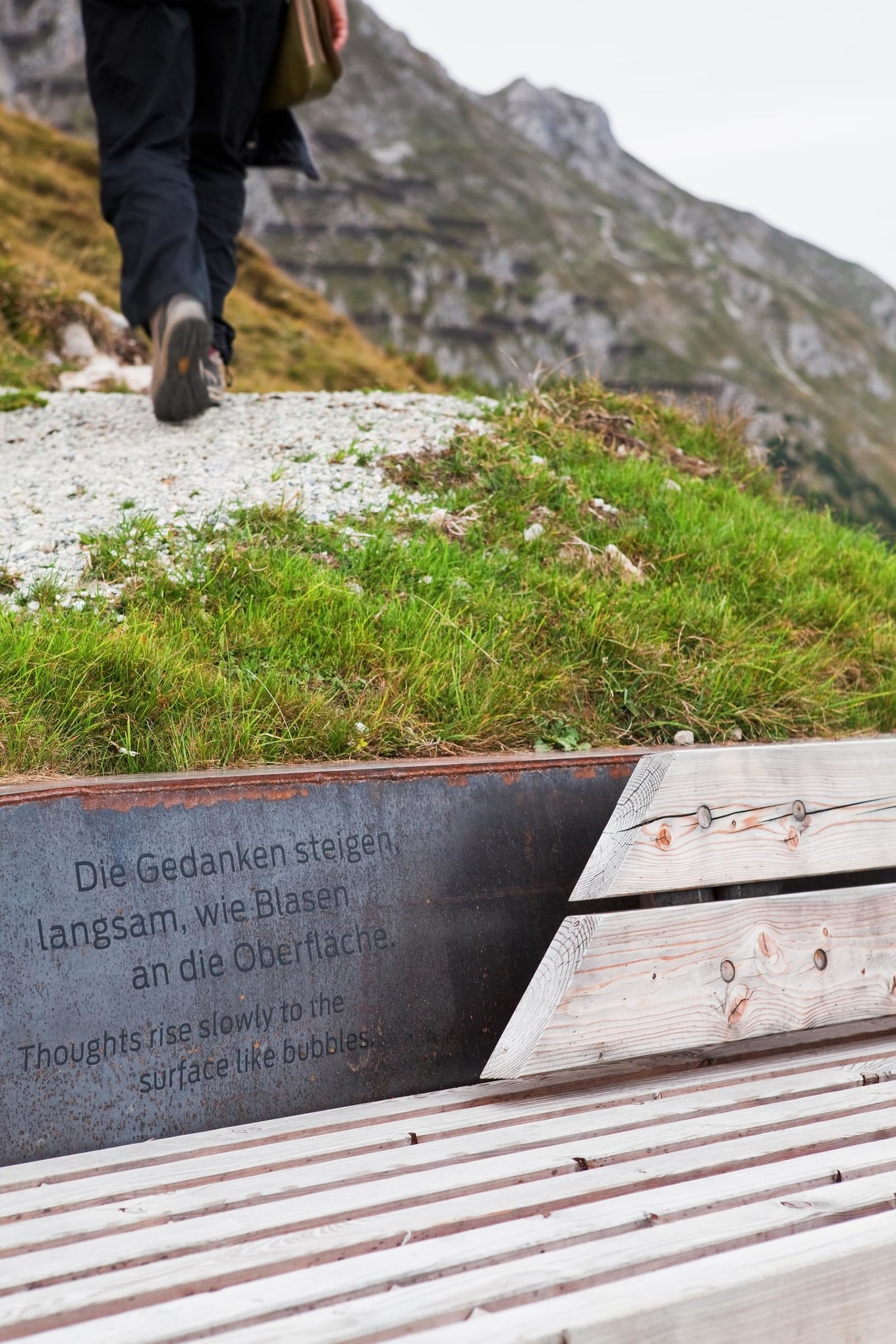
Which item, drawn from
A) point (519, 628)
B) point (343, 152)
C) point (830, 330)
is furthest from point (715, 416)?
point (830, 330)

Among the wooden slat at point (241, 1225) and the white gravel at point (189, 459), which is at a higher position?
the white gravel at point (189, 459)

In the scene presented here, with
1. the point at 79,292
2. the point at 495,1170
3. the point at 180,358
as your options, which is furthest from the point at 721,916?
the point at 79,292

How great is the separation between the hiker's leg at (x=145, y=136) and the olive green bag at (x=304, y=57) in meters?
0.45

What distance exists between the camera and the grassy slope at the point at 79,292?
8.66 m

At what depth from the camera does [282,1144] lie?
6.17 ft

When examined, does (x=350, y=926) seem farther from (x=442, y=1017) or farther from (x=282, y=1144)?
(x=282, y=1144)

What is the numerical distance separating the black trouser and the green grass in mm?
1087

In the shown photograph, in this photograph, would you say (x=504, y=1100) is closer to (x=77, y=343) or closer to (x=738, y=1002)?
(x=738, y=1002)

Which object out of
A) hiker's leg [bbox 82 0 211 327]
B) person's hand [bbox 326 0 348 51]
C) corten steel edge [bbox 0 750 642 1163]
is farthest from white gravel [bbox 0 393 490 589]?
person's hand [bbox 326 0 348 51]

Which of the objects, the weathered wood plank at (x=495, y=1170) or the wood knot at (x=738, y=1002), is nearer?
the weathered wood plank at (x=495, y=1170)

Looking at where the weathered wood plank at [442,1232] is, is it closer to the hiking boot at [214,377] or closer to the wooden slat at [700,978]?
the wooden slat at [700,978]

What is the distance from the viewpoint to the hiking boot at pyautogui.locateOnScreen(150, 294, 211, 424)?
3.89 meters

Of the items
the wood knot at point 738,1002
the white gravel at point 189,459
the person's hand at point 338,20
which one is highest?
the person's hand at point 338,20

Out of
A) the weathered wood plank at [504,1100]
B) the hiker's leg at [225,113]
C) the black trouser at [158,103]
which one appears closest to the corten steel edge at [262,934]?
the weathered wood plank at [504,1100]
